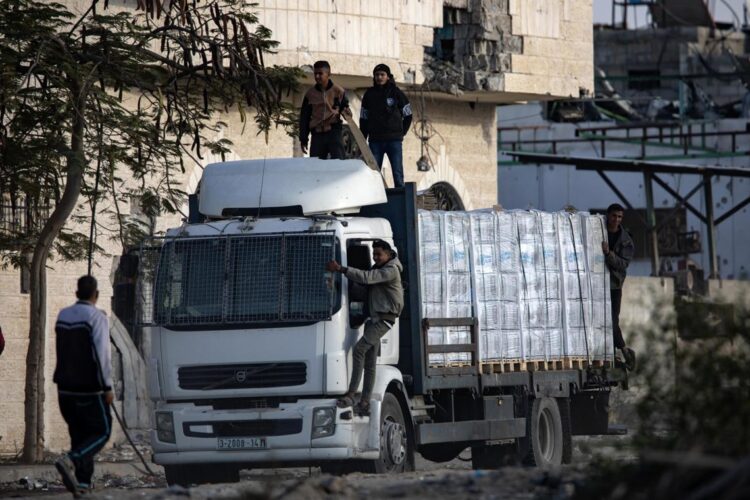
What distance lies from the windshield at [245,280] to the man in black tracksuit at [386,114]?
132 inches

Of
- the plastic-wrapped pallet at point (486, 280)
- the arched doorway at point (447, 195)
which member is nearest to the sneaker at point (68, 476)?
the plastic-wrapped pallet at point (486, 280)

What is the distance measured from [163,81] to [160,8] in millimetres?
2867

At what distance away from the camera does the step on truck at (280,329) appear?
14312mm

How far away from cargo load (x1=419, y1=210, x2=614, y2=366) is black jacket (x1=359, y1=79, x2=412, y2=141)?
1759 millimetres

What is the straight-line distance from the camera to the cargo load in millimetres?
15789

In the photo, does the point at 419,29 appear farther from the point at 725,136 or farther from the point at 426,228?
the point at 725,136

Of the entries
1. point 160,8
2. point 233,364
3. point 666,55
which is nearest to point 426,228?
point 233,364

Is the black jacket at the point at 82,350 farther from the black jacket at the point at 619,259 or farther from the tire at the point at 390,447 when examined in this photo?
the black jacket at the point at 619,259

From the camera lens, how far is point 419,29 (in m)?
26.3

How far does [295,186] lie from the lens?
15.0 metres

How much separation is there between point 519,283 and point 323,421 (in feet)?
10.6

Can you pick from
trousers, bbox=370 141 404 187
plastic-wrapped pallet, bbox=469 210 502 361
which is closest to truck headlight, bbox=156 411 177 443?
plastic-wrapped pallet, bbox=469 210 502 361

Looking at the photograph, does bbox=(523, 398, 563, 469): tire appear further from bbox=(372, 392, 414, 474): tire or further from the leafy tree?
the leafy tree

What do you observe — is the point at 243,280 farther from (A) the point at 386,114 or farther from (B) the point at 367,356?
(A) the point at 386,114
